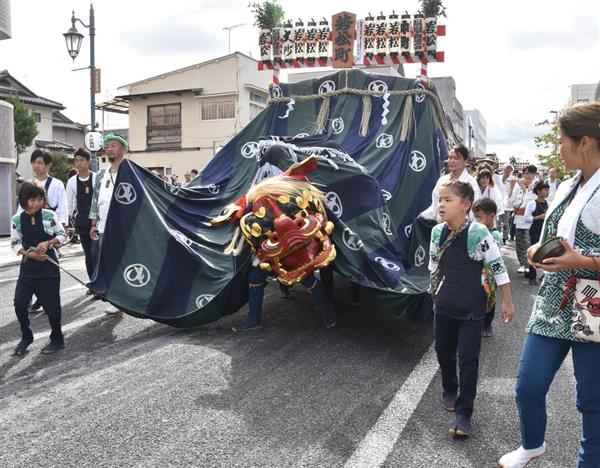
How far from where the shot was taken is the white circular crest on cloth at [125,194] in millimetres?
5391

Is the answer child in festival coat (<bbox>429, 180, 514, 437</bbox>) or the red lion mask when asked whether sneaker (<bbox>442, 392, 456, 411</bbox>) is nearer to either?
child in festival coat (<bbox>429, 180, 514, 437</bbox>)

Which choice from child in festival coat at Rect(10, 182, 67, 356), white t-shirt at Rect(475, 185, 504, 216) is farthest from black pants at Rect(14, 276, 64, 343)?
white t-shirt at Rect(475, 185, 504, 216)

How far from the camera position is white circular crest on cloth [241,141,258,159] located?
21.9 ft

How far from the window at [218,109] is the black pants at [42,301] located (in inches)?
938

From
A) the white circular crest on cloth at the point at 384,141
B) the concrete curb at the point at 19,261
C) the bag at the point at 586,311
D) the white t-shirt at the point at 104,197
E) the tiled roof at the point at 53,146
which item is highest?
the tiled roof at the point at 53,146

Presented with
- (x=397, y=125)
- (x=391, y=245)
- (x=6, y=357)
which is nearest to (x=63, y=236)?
(x=6, y=357)

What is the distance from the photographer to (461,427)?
3.13 meters

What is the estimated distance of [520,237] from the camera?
9.12 meters

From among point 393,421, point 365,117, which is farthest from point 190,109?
point 393,421

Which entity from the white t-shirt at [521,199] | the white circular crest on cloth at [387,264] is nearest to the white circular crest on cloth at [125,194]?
the white circular crest on cloth at [387,264]

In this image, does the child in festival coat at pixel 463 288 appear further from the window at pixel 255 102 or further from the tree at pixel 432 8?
the window at pixel 255 102

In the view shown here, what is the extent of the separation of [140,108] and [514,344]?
89.3 ft

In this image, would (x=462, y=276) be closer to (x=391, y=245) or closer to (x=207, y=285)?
(x=391, y=245)

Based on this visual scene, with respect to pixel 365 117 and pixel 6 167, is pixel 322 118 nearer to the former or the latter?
pixel 365 117
